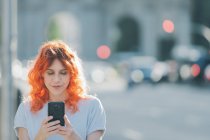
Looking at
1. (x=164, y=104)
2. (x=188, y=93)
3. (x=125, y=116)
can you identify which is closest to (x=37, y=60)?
(x=125, y=116)

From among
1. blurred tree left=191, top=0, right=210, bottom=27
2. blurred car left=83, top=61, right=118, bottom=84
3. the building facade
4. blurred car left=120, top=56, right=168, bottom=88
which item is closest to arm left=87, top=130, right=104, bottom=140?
blurred car left=120, top=56, right=168, bottom=88

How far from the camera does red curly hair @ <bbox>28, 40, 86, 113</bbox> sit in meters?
4.90

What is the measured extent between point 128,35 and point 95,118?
298ft

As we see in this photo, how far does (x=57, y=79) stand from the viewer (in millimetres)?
4863

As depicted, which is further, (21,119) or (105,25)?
(105,25)

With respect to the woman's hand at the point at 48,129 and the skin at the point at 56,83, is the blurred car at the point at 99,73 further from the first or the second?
the woman's hand at the point at 48,129

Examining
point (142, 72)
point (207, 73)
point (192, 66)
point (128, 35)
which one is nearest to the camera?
point (207, 73)

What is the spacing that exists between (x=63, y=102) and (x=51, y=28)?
8915 centimetres

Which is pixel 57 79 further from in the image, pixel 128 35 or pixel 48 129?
pixel 128 35

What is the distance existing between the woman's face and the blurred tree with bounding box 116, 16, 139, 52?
3469 inches

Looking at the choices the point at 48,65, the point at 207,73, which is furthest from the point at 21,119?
the point at 207,73

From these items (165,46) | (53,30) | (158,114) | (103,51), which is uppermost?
(158,114)

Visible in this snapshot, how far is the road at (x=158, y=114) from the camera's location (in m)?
21.8

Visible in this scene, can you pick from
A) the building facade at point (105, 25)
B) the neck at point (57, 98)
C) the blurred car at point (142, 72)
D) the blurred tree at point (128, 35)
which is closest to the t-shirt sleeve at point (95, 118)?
the neck at point (57, 98)
